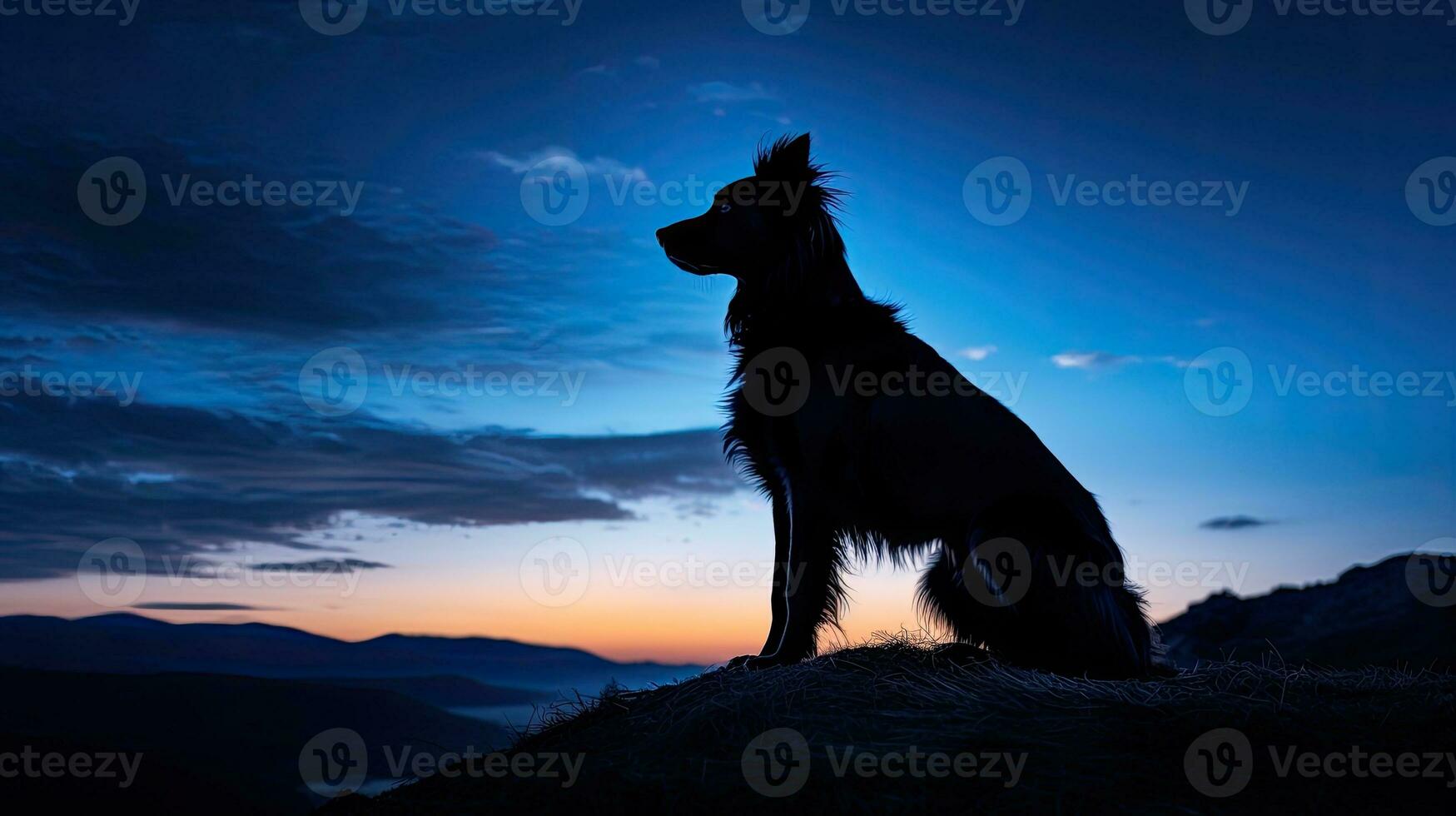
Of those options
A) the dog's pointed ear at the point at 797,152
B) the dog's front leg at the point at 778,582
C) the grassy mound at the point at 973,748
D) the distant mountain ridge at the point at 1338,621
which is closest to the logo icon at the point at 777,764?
the grassy mound at the point at 973,748

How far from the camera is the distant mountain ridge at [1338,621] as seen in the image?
15.4m

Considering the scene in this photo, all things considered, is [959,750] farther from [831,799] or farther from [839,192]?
[839,192]

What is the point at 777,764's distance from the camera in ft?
10.9

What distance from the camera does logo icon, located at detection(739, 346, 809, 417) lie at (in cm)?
520

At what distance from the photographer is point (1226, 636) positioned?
1961 centimetres

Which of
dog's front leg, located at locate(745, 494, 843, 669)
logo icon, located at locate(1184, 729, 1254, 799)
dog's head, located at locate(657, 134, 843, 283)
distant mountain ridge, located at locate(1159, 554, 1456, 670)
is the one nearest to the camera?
logo icon, located at locate(1184, 729, 1254, 799)

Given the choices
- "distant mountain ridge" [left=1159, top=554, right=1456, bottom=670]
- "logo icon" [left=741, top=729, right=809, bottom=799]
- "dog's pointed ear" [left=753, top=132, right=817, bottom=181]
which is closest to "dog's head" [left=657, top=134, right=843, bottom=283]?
"dog's pointed ear" [left=753, top=132, right=817, bottom=181]

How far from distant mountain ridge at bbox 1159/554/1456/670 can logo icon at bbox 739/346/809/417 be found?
37.5 feet

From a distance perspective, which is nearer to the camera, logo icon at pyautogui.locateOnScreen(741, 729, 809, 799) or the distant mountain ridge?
logo icon at pyautogui.locateOnScreen(741, 729, 809, 799)

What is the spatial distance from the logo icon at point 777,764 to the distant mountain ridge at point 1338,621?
41.0 ft

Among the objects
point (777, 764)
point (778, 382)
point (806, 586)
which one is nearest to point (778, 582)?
point (806, 586)

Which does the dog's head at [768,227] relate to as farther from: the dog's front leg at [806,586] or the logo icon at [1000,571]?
the logo icon at [1000,571]

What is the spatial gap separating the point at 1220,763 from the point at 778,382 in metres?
2.83

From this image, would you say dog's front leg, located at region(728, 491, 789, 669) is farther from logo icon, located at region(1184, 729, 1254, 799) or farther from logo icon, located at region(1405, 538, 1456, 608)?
logo icon, located at region(1405, 538, 1456, 608)
